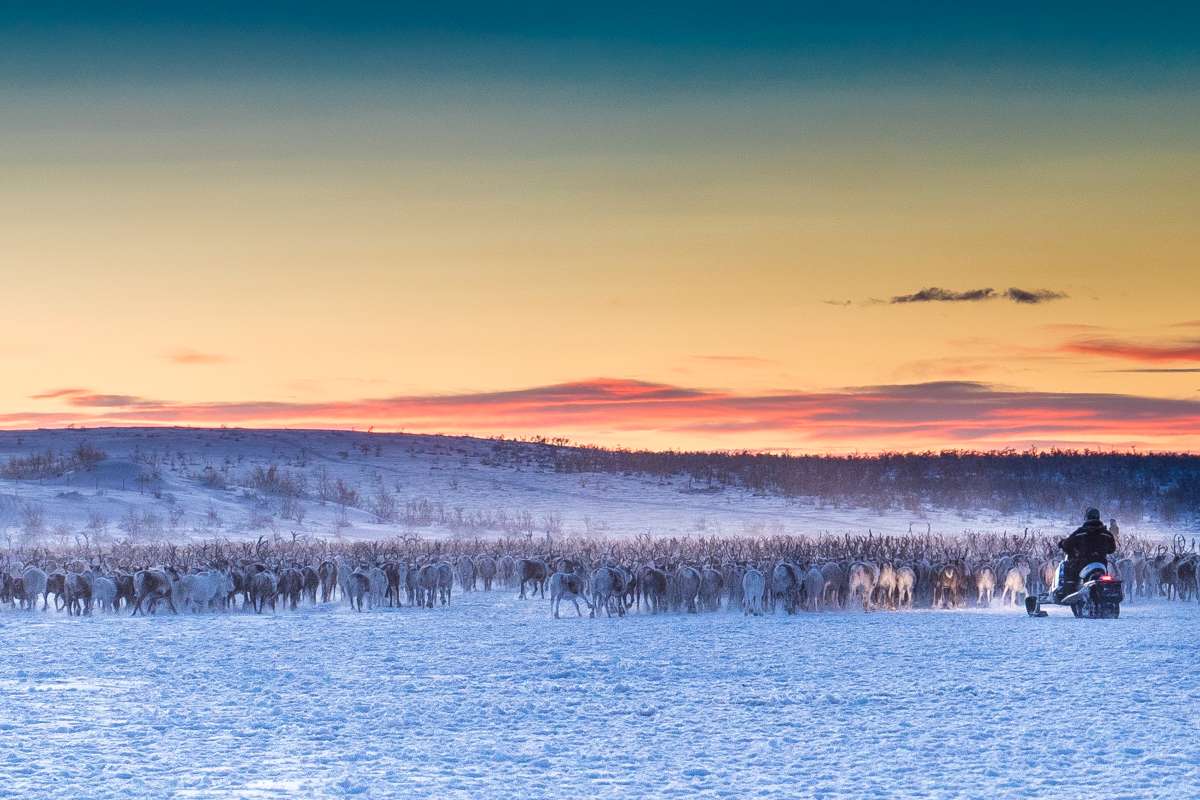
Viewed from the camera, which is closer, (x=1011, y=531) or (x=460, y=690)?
(x=460, y=690)

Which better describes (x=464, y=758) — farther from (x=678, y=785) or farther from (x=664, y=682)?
(x=664, y=682)

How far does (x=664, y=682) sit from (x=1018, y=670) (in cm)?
391

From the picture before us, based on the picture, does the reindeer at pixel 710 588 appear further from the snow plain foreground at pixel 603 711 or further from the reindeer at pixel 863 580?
the snow plain foreground at pixel 603 711

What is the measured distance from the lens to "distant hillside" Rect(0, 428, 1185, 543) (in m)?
54.8

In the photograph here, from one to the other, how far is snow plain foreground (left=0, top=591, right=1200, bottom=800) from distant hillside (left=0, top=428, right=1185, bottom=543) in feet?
105

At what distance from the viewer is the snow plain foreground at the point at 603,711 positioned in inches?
393

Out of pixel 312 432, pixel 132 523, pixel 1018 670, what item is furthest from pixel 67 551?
pixel 312 432

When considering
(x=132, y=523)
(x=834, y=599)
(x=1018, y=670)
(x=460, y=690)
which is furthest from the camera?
(x=132, y=523)

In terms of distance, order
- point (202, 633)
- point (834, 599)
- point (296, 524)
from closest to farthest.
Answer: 1. point (202, 633)
2. point (834, 599)
3. point (296, 524)

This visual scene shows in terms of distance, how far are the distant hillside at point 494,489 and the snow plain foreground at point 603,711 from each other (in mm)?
32147

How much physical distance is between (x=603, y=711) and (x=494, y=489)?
61.2 meters

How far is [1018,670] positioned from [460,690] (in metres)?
5.98

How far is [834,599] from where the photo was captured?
25250 millimetres

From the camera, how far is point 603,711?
42.7 ft
